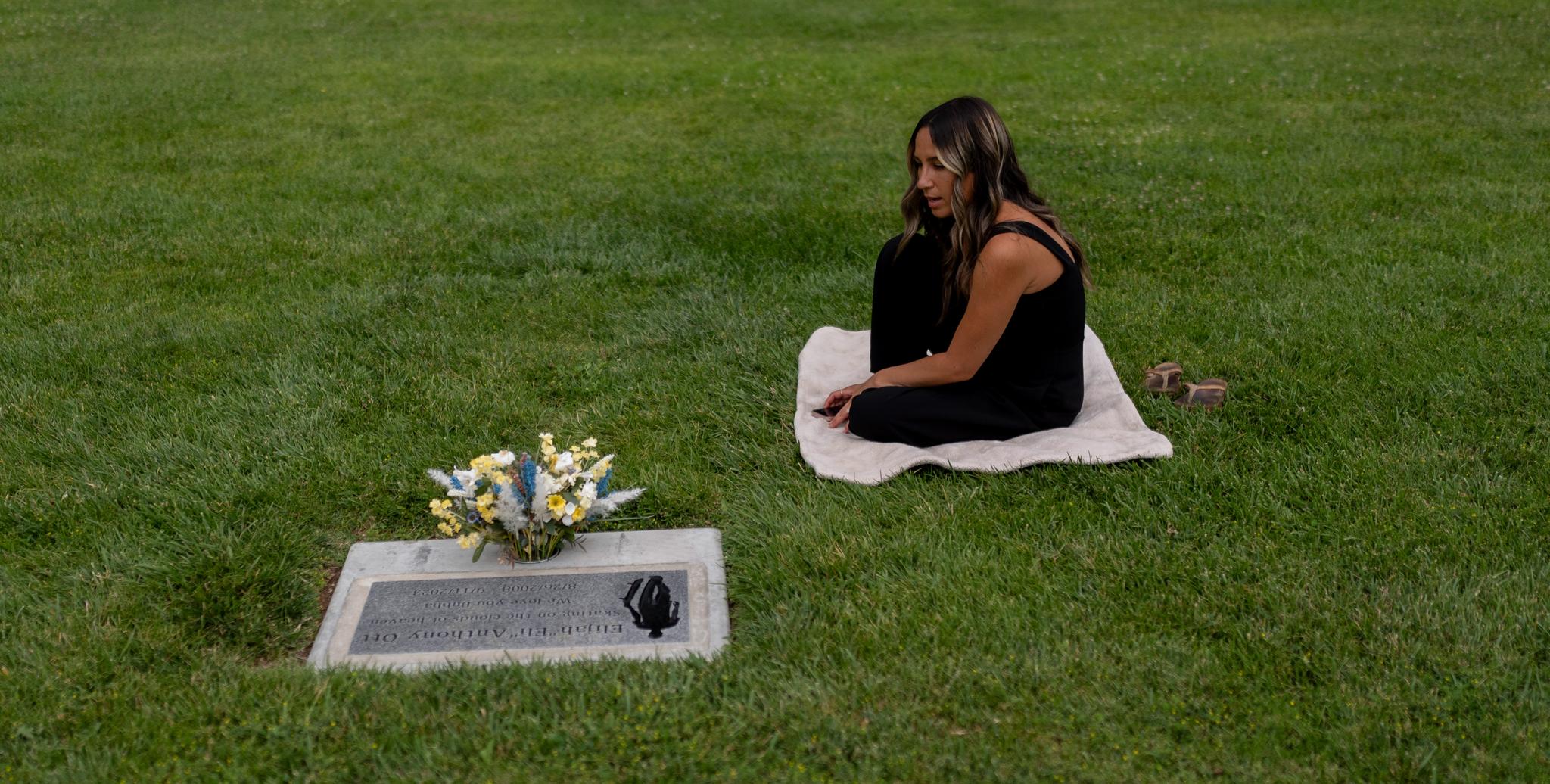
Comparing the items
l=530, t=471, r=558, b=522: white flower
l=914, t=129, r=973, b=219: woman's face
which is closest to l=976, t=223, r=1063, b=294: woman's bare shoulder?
l=914, t=129, r=973, b=219: woman's face

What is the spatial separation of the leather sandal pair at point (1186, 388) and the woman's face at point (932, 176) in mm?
1367

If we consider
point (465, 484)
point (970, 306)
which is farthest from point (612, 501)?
point (970, 306)

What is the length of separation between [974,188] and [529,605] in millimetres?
2309

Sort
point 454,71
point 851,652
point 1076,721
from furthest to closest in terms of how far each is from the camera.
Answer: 1. point 454,71
2. point 851,652
3. point 1076,721

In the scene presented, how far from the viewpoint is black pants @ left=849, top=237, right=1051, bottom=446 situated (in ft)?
16.3

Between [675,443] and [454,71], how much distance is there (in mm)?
8670

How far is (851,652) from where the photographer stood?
3.73 meters

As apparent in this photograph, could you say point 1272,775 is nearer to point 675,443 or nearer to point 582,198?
point 675,443

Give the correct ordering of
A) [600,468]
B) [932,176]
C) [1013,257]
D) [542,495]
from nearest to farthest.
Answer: [542,495] → [600,468] → [1013,257] → [932,176]

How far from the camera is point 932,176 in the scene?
472cm

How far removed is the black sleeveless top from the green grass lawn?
38 cm

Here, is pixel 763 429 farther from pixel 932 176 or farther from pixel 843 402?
pixel 932 176

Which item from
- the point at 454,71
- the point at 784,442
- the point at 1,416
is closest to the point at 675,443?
the point at 784,442

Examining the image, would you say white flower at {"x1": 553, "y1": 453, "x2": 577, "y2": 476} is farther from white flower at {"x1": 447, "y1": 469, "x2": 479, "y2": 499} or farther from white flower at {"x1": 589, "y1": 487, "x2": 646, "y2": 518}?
white flower at {"x1": 447, "y1": 469, "x2": 479, "y2": 499}
